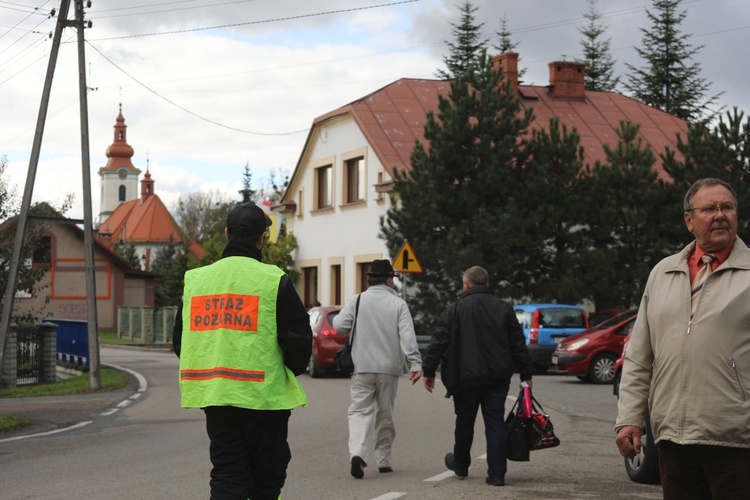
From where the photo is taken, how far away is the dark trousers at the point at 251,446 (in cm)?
513

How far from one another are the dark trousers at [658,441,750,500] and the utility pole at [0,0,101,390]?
15.0 meters

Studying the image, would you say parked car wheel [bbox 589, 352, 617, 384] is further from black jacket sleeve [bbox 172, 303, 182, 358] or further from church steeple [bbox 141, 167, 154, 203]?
church steeple [bbox 141, 167, 154, 203]

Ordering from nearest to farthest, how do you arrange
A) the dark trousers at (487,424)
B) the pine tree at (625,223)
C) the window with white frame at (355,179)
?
the dark trousers at (487,424)
the pine tree at (625,223)
the window with white frame at (355,179)

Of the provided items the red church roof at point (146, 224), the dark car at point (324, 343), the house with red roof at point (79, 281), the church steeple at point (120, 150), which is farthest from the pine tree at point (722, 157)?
the church steeple at point (120, 150)

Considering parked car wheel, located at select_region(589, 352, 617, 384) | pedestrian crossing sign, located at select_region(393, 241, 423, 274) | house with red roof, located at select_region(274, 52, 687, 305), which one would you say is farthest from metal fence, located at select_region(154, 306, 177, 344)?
parked car wheel, located at select_region(589, 352, 617, 384)

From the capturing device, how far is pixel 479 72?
1216 inches

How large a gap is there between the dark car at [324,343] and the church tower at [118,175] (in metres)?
123

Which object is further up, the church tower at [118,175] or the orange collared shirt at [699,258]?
the church tower at [118,175]

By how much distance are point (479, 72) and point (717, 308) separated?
27.0 metres

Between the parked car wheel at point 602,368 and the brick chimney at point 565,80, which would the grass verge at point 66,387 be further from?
the brick chimney at point 565,80

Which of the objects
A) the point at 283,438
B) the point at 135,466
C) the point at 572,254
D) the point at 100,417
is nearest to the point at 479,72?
the point at 572,254

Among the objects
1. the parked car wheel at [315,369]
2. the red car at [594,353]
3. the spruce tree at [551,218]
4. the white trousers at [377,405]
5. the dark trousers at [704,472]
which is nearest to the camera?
the dark trousers at [704,472]

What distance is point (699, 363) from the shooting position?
4422mm

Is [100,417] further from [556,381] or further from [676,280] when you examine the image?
[676,280]
